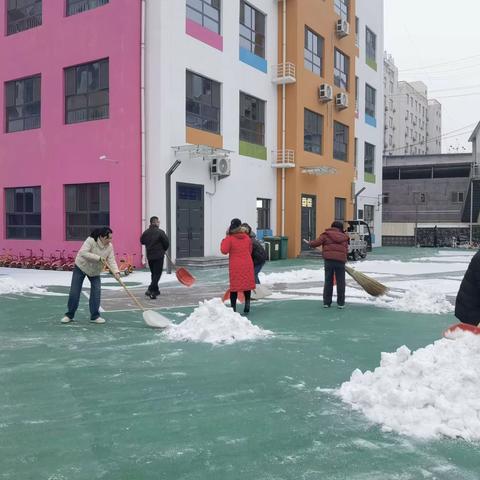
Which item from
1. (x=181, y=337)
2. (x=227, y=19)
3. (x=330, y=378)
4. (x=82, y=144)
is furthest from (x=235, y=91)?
(x=330, y=378)

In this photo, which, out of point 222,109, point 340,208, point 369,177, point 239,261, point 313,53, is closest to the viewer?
point 239,261

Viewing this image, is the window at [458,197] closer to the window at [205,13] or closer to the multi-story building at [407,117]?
the window at [205,13]

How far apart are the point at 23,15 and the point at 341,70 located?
17.0 meters

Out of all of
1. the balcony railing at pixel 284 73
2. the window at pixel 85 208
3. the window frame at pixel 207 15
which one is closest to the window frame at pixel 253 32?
the balcony railing at pixel 284 73

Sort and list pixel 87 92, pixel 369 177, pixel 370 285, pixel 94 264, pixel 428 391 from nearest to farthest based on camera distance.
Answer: pixel 428 391 < pixel 94 264 < pixel 370 285 < pixel 87 92 < pixel 369 177

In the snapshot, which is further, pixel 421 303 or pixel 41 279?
pixel 41 279


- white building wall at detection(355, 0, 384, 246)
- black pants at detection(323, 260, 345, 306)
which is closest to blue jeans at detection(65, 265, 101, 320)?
black pants at detection(323, 260, 345, 306)

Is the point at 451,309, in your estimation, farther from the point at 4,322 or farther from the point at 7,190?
the point at 7,190

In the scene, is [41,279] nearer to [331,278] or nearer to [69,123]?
[69,123]

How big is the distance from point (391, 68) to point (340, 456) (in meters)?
91.3

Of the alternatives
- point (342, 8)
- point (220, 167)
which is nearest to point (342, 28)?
point (342, 8)

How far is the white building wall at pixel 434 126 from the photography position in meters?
106

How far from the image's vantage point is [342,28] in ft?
96.7

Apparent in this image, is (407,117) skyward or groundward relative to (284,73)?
skyward
